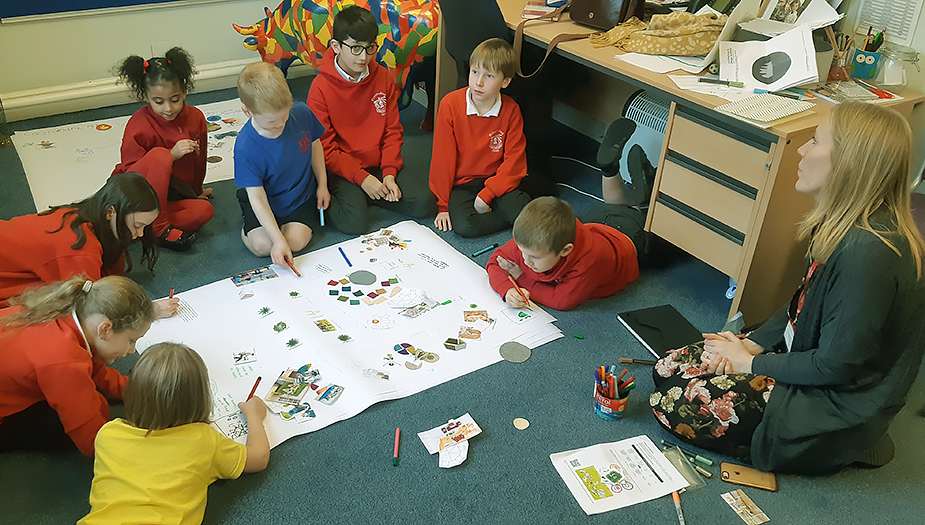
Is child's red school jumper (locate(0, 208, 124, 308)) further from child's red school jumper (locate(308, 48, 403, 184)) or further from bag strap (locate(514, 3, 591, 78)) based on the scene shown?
bag strap (locate(514, 3, 591, 78))

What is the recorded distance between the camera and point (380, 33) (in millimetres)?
3086

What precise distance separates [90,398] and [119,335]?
0.14 m

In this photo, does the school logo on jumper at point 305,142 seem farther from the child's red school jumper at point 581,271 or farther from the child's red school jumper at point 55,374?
the child's red school jumper at point 55,374

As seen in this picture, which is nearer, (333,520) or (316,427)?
(333,520)

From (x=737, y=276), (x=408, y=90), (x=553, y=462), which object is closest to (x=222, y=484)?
(x=553, y=462)

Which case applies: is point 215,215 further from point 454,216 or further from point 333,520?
point 333,520

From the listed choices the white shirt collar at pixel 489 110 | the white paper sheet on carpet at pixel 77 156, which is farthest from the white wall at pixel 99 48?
the white shirt collar at pixel 489 110

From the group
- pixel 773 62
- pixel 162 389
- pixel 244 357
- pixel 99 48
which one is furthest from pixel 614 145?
pixel 99 48

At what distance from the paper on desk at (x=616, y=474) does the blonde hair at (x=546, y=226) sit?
583mm

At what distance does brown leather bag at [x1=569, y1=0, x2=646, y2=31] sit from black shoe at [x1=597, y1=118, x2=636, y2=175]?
399 millimetres

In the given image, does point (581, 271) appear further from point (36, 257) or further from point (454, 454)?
point (36, 257)

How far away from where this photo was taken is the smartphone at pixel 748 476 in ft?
5.22

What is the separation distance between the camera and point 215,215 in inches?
102

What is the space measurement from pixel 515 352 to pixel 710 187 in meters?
0.75
